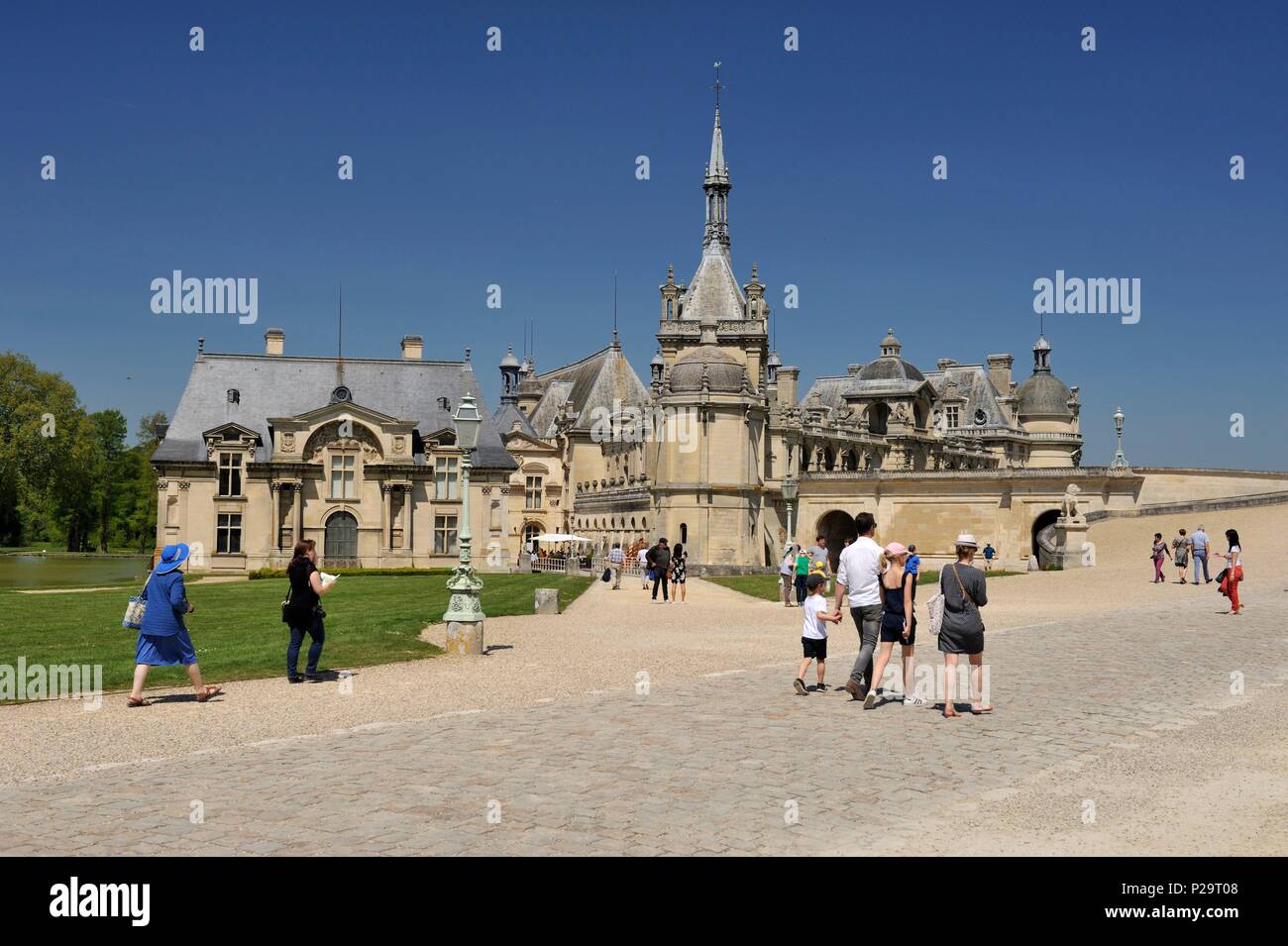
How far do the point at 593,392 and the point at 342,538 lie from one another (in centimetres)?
2875

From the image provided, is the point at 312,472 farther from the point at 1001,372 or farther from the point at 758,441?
the point at 1001,372

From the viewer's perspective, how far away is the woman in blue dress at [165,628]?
45.8 feet

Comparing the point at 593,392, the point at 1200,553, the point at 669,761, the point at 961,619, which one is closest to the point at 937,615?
the point at 961,619

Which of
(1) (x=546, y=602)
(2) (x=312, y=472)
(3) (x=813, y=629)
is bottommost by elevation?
(1) (x=546, y=602)

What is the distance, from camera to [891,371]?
289 ft

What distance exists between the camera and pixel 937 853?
7438 millimetres

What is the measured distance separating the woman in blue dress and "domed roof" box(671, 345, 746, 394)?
47972mm

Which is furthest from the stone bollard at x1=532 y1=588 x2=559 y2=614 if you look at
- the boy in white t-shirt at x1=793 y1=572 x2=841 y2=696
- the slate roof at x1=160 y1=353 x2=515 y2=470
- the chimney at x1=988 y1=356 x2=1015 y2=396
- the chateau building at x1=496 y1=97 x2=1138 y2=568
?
the chimney at x1=988 y1=356 x2=1015 y2=396

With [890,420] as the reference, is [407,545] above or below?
below

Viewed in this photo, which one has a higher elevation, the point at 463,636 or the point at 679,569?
the point at 679,569

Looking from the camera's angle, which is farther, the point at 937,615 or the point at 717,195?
the point at 717,195
